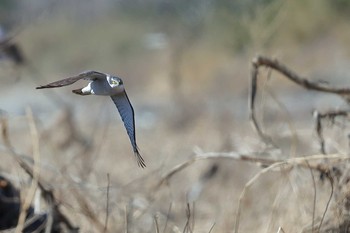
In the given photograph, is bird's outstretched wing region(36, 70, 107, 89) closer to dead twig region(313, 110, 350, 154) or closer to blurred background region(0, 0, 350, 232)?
blurred background region(0, 0, 350, 232)

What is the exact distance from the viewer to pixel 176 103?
1591cm

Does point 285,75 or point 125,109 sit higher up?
point 125,109

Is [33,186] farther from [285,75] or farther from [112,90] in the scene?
[112,90]

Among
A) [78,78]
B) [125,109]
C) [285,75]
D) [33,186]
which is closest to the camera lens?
[78,78]

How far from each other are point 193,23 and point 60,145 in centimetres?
1445

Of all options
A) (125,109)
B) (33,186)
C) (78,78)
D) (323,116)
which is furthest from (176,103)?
(78,78)

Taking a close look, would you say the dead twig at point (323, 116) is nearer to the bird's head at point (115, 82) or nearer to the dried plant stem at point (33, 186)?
the dried plant stem at point (33, 186)

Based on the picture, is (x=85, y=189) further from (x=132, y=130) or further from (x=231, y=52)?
(x=231, y=52)

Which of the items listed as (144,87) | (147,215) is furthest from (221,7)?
(147,215)

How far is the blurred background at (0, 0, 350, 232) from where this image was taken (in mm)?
5172

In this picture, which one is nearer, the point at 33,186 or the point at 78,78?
the point at 78,78

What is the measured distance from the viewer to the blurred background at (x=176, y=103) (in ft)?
17.0

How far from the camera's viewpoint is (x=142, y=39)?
3359 centimetres

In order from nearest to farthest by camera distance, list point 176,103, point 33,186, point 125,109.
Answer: point 125,109 < point 33,186 < point 176,103
